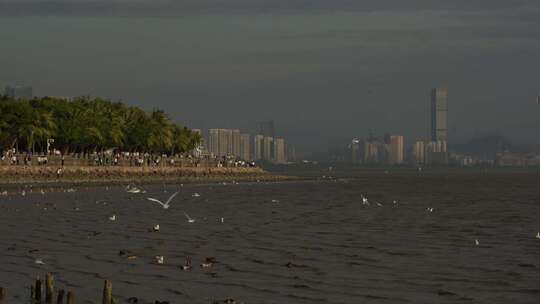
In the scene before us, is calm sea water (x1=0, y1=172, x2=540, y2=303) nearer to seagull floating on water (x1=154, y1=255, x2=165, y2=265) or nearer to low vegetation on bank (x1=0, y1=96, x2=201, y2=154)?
seagull floating on water (x1=154, y1=255, x2=165, y2=265)

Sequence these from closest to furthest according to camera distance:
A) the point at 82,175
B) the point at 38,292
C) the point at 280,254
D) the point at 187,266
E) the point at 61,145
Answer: the point at 38,292 → the point at 187,266 → the point at 280,254 → the point at 82,175 → the point at 61,145

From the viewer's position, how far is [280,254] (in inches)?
1813

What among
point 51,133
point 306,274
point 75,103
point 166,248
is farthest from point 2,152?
point 306,274

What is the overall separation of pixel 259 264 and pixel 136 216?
31.3m

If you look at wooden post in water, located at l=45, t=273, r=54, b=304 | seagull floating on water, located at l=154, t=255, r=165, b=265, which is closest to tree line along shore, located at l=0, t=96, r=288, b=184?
seagull floating on water, located at l=154, t=255, r=165, b=265

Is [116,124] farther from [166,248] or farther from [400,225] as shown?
[166,248]

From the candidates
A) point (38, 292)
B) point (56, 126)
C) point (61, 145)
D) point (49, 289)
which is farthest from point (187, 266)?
point (61, 145)

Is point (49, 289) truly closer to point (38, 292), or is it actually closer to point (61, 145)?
point (38, 292)

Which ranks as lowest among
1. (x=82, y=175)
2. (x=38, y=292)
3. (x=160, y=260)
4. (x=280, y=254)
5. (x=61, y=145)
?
(x=280, y=254)


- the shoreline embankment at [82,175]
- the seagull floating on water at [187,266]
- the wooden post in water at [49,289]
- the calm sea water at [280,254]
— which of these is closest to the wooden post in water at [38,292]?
the wooden post in water at [49,289]

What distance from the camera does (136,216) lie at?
7219 cm

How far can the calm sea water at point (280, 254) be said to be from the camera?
34.6m

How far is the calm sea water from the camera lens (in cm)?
3462

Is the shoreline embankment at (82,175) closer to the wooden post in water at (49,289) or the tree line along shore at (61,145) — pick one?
the tree line along shore at (61,145)
